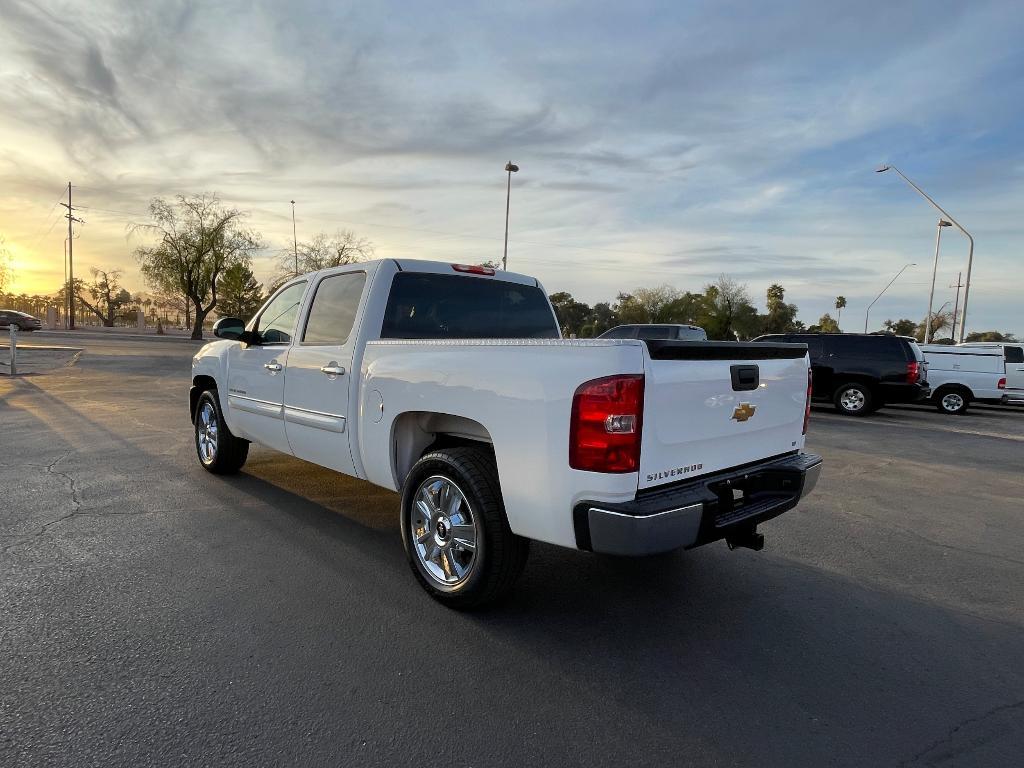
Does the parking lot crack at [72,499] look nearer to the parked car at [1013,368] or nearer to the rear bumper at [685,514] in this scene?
the rear bumper at [685,514]

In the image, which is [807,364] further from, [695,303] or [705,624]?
[695,303]

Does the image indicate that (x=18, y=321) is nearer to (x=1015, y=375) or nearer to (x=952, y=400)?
(x=952, y=400)

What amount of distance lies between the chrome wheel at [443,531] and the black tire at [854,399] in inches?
513

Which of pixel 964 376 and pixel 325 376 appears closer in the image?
pixel 325 376

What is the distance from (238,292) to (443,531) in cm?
5091

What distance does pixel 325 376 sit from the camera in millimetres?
4340

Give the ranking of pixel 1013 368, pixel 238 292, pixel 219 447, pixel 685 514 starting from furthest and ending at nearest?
pixel 238 292 < pixel 1013 368 < pixel 219 447 < pixel 685 514

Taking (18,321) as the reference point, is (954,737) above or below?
below

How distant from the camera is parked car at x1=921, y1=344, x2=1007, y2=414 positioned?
50.6 feet

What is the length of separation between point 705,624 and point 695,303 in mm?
70068

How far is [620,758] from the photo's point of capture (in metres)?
2.29

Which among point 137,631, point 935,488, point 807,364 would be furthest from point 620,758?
point 935,488

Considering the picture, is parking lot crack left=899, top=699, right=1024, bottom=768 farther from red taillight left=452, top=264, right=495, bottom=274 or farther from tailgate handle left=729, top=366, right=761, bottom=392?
red taillight left=452, top=264, right=495, bottom=274

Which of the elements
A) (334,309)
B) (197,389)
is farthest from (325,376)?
(197,389)
